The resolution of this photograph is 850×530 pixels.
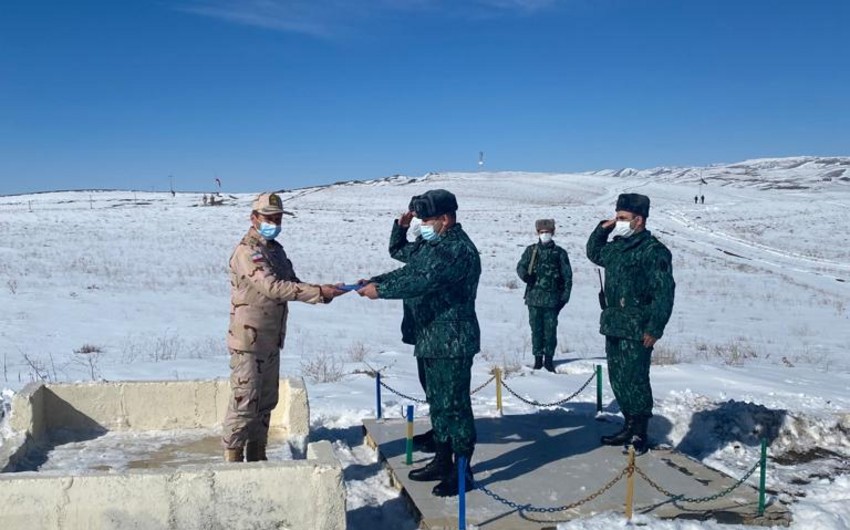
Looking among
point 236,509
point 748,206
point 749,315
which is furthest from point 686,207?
point 236,509

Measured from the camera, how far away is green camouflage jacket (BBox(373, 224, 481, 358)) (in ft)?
16.1

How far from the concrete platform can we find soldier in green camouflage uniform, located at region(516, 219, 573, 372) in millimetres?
2731

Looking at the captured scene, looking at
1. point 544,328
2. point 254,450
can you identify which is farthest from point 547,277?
point 254,450

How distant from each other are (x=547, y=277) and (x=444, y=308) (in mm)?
5065

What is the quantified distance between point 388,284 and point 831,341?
13246 millimetres

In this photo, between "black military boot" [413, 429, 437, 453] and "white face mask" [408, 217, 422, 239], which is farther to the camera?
"black military boot" [413, 429, 437, 453]

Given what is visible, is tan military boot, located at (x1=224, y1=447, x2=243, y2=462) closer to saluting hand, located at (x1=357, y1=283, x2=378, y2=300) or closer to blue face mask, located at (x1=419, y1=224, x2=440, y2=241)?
saluting hand, located at (x1=357, y1=283, x2=378, y2=300)

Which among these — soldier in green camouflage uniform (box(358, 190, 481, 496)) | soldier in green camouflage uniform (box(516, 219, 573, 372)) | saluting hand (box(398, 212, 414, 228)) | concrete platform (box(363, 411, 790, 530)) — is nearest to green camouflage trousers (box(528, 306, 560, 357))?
soldier in green camouflage uniform (box(516, 219, 573, 372))

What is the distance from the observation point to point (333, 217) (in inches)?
1871

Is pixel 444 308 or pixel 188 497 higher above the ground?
pixel 444 308

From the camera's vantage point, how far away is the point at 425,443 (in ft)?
20.5

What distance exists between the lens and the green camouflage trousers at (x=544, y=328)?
9.91 meters

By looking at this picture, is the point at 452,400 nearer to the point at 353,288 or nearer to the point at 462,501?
the point at 462,501

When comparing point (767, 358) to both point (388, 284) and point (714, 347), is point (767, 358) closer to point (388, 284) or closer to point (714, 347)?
point (714, 347)
